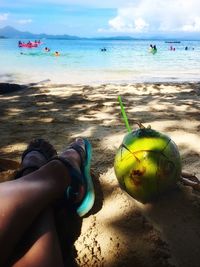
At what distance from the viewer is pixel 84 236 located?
2.14m

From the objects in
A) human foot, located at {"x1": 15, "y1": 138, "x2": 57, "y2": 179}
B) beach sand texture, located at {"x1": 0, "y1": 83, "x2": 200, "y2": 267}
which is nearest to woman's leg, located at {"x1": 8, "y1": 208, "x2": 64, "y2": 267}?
beach sand texture, located at {"x1": 0, "y1": 83, "x2": 200, "y2": 267}

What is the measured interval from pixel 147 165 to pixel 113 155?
1517mm

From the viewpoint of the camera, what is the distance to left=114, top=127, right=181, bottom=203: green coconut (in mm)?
2209

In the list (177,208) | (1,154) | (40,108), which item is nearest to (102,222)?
(177,208)

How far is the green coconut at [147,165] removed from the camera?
221 cm

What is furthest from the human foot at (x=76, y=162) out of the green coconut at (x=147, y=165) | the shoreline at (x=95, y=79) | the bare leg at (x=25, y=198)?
the shoreline at (x=95, y=79)

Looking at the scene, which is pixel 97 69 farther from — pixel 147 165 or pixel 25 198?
pixel 25 198

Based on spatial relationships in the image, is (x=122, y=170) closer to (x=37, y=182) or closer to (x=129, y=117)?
(x=37, y=182)

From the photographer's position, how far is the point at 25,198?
5.71ft

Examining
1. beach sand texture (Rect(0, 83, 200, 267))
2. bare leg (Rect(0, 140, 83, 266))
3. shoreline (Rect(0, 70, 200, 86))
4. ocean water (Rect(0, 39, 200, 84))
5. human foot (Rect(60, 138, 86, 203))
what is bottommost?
ocean water (Rect(0, 39, 200, 84))

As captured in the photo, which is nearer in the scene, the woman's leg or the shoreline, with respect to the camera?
the woman's leg

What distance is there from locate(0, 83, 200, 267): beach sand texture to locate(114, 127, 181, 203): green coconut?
13cm

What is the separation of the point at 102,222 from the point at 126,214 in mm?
170

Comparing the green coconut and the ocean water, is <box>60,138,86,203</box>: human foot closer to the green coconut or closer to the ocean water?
the green coconut
